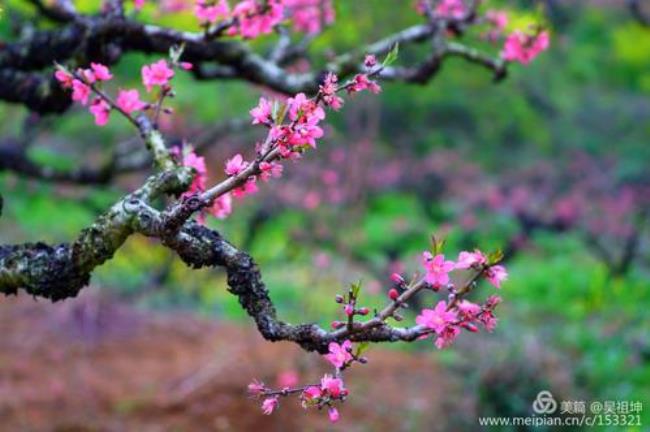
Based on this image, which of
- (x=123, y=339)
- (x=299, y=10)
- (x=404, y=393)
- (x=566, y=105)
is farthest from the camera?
(x=566, y=105)

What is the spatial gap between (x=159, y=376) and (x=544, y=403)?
3157 mm

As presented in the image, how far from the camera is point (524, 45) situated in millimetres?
3730

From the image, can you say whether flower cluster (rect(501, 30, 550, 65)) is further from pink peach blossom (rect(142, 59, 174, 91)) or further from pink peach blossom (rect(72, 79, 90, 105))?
pink peach blossom (rect(72, 79, 90, 105))

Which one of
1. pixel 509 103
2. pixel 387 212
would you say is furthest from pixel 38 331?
pixel 509 103

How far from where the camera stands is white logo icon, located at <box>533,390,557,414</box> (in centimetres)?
573

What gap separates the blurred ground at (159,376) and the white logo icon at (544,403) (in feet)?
2.58

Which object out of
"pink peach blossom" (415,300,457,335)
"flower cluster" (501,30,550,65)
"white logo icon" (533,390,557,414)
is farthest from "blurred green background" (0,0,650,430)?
"pink peach blossom" (415,300,457,335)

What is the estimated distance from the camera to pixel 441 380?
23.7 feet

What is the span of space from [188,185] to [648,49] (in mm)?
18204

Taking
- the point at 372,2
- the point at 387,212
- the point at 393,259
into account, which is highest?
the point at 387,212

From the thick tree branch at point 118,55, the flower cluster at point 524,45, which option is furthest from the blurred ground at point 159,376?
the flower cluster at point 524,45

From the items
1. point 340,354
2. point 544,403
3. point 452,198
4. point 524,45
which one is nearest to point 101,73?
point 340,354

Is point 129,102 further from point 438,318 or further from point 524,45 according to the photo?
point 524,45

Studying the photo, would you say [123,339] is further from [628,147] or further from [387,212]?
[628,147]
